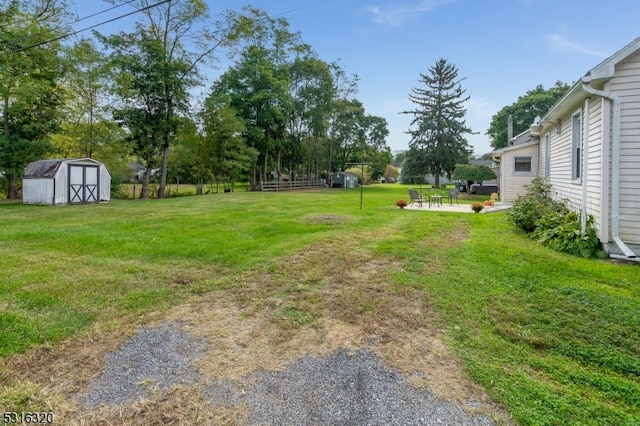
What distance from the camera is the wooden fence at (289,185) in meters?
29.7

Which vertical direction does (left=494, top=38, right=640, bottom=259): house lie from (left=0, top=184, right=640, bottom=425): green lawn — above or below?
above

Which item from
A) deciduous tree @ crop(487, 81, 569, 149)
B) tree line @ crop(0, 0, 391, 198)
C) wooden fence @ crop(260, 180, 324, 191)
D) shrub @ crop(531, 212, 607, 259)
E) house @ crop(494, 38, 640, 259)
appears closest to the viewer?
house @ crop(494, 38, 640, 259)

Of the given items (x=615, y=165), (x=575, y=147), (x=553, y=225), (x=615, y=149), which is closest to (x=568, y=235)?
(x=553, y=225)

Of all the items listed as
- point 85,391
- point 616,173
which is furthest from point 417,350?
point 616,173

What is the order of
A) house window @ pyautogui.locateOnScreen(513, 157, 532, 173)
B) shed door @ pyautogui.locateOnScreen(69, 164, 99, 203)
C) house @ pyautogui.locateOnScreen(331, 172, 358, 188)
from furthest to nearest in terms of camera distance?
house @ pyautogui.locateOnScreen(331, 172, 358, 188), shed door @ pyautogui.locateOnScreen(69, 164, 99, 203), house window @ pyautogui.locateOnScreen(513, 157, 532, 173)

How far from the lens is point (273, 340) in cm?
289

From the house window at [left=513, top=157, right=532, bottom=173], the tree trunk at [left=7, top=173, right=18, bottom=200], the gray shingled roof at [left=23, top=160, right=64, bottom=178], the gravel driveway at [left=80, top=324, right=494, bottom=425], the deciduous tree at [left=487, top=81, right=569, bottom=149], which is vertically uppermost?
the deciduous tree at [left=487, top=81, right=569, bottom=149]

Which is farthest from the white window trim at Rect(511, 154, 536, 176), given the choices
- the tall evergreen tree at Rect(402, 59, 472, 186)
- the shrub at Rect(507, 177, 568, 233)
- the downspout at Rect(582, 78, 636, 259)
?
the tall evergreen tree at Rect(402, 59, 472, 186)

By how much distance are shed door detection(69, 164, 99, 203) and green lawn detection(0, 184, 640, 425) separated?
7.19 m

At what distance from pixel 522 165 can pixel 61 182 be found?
64.6 ft

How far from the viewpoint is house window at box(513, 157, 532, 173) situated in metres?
14.1

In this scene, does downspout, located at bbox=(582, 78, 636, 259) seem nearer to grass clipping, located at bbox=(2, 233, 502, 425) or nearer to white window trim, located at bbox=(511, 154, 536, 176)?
grass clipping, located at bbox=(2, 233, 502, 425)

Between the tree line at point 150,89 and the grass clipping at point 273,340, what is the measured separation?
917 centimetres

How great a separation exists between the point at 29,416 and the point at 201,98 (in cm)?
2371
